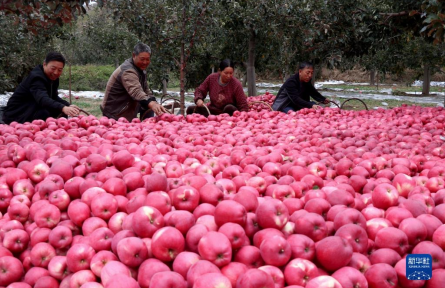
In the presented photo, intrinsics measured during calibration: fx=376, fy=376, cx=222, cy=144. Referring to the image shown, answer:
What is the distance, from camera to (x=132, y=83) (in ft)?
17.9

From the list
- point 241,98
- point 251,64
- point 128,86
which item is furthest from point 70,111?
point 251,64

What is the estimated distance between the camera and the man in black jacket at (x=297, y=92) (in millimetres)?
6762

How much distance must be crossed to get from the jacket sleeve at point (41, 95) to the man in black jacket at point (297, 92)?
12.5ft

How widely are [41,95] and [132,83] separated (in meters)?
1.22

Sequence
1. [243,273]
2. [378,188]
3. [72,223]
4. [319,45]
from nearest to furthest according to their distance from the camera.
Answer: [243,273] → [72,223] → [378,188] → [319,45]

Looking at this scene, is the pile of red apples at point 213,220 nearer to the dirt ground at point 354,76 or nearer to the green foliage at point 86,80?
the green foliage at point 86,80

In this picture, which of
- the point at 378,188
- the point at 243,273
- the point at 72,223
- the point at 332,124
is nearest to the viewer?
the point at 243,273

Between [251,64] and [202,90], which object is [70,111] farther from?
[251,64]

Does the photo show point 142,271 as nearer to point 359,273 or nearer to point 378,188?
point 359,273

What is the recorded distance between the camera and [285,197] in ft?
6.68

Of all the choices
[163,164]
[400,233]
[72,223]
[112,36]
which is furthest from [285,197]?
[112,36]

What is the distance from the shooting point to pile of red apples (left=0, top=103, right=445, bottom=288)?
1.42 m

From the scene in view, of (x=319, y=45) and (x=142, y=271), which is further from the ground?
(x=319, y=45)

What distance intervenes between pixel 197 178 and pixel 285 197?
19.2 inches
